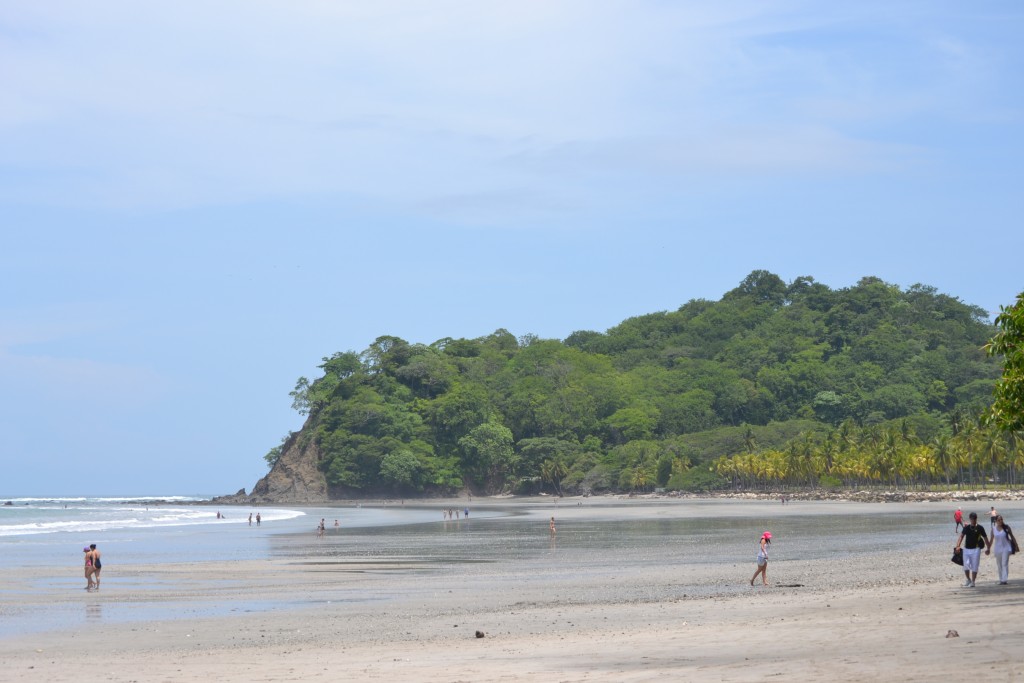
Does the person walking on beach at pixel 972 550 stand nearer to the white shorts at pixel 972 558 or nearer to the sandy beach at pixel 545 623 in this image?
the white shorts at pixel 972 558

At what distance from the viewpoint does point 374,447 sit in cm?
14950

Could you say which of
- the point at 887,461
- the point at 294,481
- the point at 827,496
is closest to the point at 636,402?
the point at 294,481

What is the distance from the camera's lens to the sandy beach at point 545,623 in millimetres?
12547

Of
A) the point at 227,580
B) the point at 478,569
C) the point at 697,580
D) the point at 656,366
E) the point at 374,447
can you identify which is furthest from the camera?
the point at 656,366

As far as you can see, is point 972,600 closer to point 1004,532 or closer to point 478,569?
point 1004,532

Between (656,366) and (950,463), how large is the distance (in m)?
84.2

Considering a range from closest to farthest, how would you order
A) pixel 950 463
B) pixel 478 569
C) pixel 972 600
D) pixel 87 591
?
pixel 972 600 < pixel 87 591 < pixel 478 569 < pixel 950 463

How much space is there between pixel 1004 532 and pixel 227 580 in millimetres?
20802

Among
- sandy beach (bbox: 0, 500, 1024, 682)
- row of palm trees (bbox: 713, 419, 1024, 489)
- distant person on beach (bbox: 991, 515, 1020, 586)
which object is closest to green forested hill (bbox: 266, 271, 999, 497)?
row of palm trees (bbox: 713, 419, 1024, 489)

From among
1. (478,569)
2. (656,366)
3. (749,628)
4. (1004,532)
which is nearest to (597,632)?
(749,628)

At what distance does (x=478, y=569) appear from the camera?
107 ft

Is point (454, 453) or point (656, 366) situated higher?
point (656, 366)

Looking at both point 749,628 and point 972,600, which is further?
point 972,600

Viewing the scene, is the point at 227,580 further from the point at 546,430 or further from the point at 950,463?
the point at 546,430
